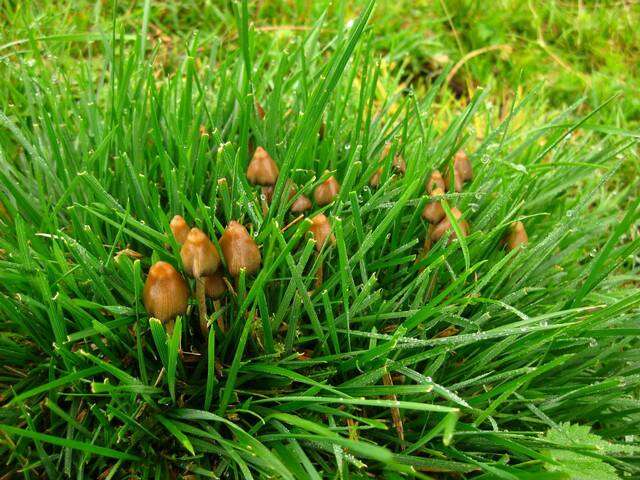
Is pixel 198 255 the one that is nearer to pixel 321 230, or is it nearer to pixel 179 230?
pixel 179 230

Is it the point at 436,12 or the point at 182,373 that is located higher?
the point at 436,12

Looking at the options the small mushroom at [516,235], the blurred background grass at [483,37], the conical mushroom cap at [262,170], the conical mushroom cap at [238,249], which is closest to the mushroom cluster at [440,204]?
the small mushroom at [516,235]

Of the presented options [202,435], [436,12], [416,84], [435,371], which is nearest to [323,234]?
[435,371]

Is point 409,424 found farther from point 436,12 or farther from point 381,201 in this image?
point 436,12

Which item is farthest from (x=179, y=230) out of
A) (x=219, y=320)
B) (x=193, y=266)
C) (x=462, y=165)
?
(x=462, y=165)

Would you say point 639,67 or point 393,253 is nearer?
point 393,253

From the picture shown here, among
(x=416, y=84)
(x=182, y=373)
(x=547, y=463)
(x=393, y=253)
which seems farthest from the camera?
(x=416, y=84)
